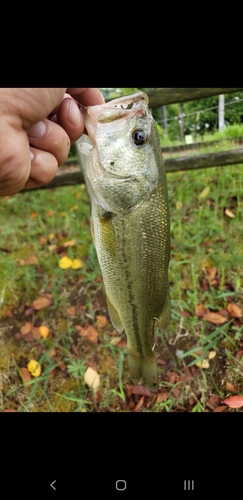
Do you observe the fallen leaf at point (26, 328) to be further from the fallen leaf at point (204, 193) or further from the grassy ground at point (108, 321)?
the fallen leaf at point (204, 193)

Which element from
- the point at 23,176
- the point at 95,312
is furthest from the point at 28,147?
the point at 95,312

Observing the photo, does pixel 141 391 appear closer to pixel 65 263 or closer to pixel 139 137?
pixel 65 263

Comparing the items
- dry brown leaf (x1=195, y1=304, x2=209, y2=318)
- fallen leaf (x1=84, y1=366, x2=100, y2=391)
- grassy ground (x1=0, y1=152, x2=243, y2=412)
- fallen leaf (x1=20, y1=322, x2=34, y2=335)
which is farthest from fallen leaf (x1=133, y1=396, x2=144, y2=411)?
fallen leaf (x1=20, y1=322, x2=34, y2=335)

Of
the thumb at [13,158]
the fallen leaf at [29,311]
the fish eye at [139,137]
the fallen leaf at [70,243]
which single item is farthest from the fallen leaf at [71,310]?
the fish eye at [139,137]

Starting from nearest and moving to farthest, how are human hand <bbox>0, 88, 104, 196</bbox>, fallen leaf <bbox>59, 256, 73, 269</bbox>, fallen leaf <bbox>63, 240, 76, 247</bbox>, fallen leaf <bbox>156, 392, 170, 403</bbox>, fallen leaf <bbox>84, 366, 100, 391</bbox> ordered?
human hand <bbox>0, 88, 104, 196</bbox> < fallen leaf <bbox>156, 392, 170, 403</bbox> < fallen leaf <bbox>84, 366, 100, 391</bbox> < fallen leaf <bbox>59, 256, 73, 269</bbox> < fallen leaf <bbox>63, 240, 76, 247</bbox>

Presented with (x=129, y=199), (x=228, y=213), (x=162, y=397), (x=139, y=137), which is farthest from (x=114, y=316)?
(x=228, y=213)

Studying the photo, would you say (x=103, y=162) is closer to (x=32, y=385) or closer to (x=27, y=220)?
(x=32, y=385)

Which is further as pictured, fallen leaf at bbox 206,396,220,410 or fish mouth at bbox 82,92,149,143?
fallen leaf at bbox 206,396,220,410

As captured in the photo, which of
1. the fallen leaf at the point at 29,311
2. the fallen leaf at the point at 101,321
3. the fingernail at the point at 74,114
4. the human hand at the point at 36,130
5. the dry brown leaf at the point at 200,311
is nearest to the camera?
the human hand at the point at 36,130

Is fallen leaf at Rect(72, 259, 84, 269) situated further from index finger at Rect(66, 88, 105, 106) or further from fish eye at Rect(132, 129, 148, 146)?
fish eye at Rect(132, 129, 148, 146)
